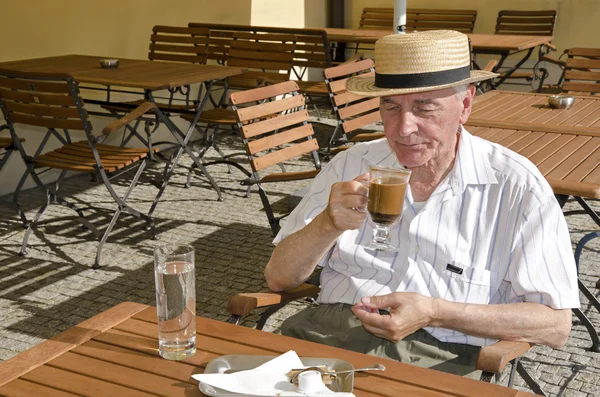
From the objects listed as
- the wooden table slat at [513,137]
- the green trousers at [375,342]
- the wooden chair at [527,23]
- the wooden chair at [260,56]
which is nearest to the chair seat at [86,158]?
the wooden chair at [260,56]

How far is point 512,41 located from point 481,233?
630 centimetres

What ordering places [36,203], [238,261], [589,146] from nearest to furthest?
[589,146], [238,261], [36,203]

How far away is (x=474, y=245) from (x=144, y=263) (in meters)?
3.03

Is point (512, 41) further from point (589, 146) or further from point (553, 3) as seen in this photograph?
point (589, 146)

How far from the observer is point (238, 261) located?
5.04 meters

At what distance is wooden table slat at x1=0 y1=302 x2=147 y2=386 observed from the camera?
1.80 m

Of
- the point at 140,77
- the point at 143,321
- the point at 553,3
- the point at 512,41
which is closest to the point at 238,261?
the point at 140,77

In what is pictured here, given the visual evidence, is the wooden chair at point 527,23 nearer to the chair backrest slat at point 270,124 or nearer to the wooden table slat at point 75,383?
the chair backrest slat at point 270,124

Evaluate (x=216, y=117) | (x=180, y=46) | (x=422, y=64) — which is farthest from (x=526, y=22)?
(x=422, y=64)

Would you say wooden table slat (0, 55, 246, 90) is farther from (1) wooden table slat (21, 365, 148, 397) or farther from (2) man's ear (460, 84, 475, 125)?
(1) wooden table slat (21, 365, 148, 397)

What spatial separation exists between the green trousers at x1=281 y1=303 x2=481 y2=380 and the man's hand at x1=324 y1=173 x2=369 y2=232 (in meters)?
0.36

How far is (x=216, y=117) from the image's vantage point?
6273mm

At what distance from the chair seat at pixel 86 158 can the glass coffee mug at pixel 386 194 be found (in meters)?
3.17

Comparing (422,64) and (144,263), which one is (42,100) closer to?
(144,263)
